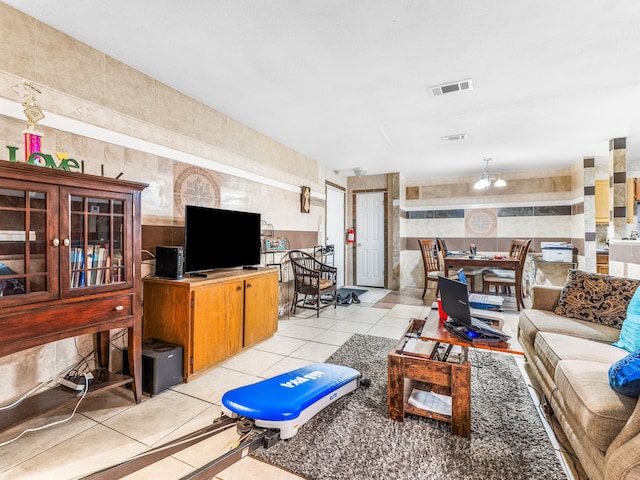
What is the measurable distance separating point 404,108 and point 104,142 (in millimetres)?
2874

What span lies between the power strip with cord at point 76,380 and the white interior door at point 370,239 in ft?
18.1

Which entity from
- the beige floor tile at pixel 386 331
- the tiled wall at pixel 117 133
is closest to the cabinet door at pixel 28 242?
the tiled wall at pixel 117 133

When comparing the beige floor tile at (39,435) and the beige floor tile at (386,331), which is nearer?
the beige floor tile at (39,435)

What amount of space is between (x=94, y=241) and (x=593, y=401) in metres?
2.83

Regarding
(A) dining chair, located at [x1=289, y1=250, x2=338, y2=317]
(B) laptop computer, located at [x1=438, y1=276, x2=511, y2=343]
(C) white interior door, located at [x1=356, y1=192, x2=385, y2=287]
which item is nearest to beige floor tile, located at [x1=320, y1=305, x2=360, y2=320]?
(A) dining chair, located at [x1=289, y1=250, x2=338, y2=317]

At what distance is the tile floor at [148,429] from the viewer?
155 cm

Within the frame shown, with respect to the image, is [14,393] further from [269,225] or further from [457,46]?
[457,46]

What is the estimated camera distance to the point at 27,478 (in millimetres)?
1472

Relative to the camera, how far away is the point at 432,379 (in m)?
1.81

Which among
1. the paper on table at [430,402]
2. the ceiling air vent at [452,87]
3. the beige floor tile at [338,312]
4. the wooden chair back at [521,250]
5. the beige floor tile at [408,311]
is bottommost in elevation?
the beige floor tile at [408,311]

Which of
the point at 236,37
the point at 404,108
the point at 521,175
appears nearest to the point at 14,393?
the point at 236,37

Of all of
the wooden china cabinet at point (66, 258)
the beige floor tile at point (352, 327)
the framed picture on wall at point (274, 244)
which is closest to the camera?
the wooden china cabinet at point (66, 258)

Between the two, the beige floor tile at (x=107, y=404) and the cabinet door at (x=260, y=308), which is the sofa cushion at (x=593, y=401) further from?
the beige floor tile at (x=107, y=404)

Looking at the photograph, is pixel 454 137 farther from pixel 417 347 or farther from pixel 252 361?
pixel 252 361
